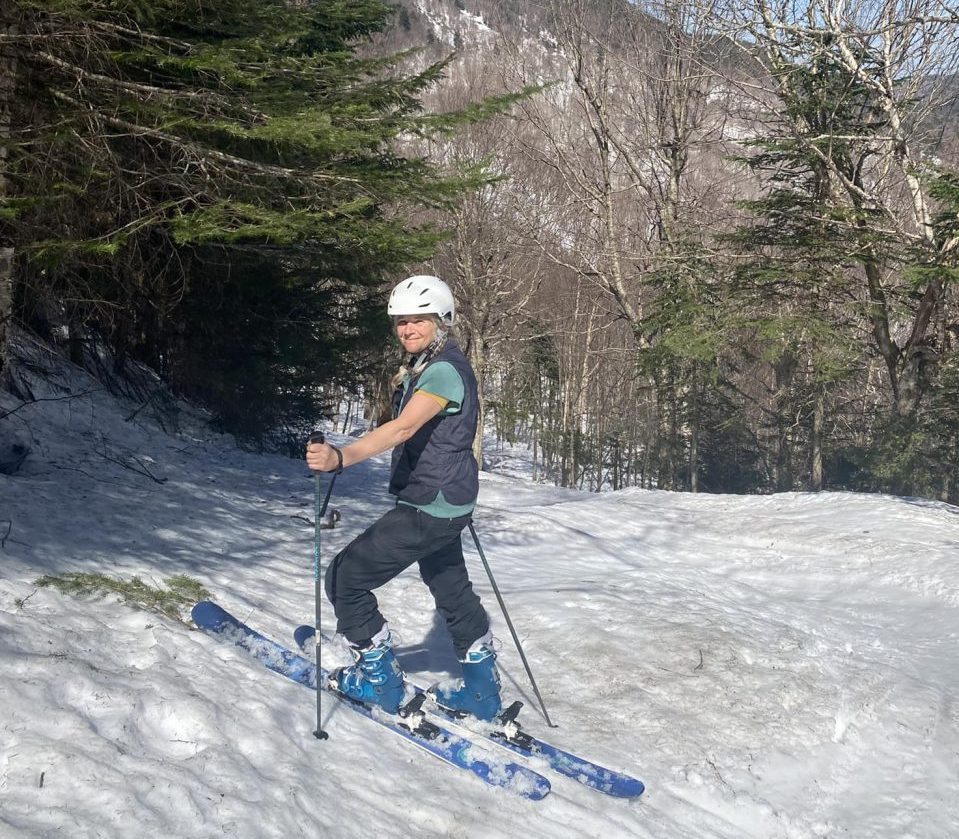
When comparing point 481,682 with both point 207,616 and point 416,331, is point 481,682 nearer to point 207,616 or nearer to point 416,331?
point 207,616

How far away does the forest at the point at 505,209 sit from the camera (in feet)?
22.4

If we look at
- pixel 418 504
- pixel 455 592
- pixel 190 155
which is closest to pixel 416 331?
pixel 418 504

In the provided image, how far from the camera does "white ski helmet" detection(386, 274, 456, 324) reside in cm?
422

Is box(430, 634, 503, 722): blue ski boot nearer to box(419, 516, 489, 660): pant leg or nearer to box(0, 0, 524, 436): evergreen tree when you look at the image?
box(419, 516, 489, 660): pant leg

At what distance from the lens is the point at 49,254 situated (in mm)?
6258

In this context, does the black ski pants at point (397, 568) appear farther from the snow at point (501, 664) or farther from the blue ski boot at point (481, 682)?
the snow at point (501, 664)

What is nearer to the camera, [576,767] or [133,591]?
[576,767]

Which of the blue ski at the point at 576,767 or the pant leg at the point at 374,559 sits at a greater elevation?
the pant leg at the point at 374,559

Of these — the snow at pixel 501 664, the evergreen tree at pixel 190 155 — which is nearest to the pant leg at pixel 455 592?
the snow at pixel 501 664

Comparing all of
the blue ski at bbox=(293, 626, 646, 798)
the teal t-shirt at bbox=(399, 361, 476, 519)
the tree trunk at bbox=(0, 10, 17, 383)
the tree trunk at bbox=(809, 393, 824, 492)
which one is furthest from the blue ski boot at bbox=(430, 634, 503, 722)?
the tree trunk at bbox=(809, 393, 824, 492)

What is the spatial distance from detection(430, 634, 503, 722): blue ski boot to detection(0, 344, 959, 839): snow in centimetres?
46

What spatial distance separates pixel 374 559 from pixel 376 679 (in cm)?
70

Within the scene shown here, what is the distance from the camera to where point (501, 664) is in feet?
19.4

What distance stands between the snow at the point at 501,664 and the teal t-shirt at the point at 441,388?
120 centimetres
